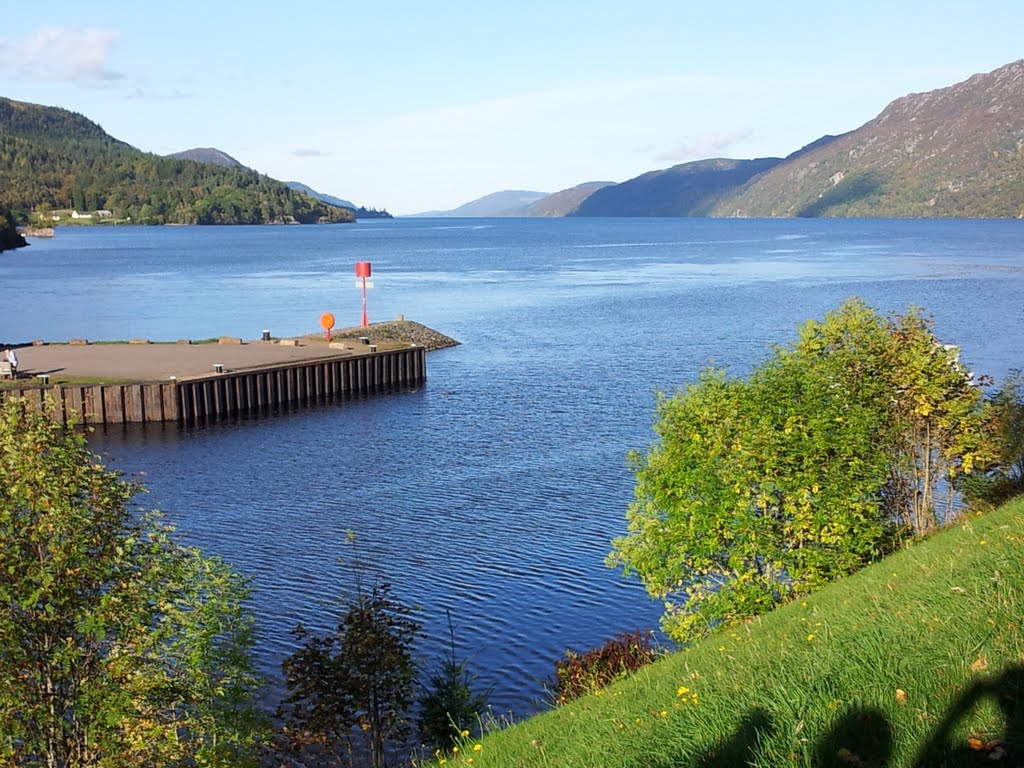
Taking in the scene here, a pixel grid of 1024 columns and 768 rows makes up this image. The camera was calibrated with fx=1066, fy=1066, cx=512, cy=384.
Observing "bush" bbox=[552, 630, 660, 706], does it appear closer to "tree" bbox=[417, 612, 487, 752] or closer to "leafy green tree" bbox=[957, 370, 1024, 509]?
"tree" bbox=[417, 612, 487, 752]

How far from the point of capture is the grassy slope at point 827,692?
9695mm

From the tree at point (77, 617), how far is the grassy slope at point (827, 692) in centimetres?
573

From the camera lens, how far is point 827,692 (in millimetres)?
10844

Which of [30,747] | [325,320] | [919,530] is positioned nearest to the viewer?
[30,747]

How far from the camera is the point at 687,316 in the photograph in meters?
113

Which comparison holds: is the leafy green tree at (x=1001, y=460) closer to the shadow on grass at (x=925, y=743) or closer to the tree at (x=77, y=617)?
the shadow on grass at (x=925, y=743)

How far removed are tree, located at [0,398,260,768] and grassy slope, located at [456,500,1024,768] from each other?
573cm

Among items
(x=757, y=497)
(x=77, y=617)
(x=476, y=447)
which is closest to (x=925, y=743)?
(x=77, y=617)

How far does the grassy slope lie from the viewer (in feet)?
31.8

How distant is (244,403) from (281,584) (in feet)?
102

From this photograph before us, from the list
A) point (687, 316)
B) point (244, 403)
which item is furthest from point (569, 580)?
point (687, 316)

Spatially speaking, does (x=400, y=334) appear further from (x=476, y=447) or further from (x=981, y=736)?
(x=981, y=736)

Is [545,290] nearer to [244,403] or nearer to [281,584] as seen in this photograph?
[244,403]

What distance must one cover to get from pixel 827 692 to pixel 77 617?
36.2 ft
